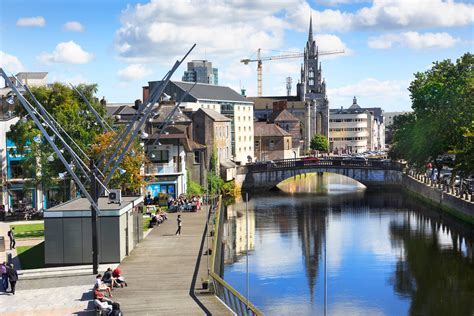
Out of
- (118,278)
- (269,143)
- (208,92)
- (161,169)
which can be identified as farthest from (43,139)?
(269,143)

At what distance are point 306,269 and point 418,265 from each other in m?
8.71

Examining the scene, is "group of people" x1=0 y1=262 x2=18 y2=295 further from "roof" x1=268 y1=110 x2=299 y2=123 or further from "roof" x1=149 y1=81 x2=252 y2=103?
"roof" x1=268 y1=110 x2=299 y2=123

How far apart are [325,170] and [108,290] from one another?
3361 inches

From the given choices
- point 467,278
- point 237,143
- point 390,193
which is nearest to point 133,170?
point 467,278

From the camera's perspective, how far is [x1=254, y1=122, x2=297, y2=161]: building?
159000 mm

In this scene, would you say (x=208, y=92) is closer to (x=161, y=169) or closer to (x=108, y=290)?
(x=161, y=169)

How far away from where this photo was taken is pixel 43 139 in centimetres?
6931

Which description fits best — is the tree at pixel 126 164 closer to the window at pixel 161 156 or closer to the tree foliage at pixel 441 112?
the window at pixel 161 156

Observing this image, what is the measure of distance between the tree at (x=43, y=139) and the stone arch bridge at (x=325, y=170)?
47.2 metres

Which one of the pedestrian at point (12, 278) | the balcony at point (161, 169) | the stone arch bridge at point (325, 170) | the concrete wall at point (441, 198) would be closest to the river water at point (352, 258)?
the concrete wall at point (441, 198)

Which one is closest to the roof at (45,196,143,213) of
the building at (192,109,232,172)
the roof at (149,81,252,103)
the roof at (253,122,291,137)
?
the building at (192,109,232,172)

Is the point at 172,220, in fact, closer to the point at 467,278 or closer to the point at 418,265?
the point at 418,265

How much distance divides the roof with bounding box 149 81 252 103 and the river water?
34.3 metres

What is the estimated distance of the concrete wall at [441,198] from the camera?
245 feet
